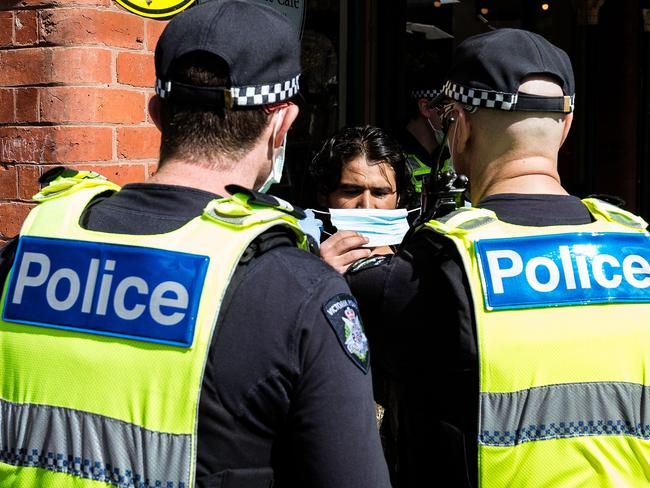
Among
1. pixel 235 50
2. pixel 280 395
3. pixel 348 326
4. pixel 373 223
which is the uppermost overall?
pixel 235 50

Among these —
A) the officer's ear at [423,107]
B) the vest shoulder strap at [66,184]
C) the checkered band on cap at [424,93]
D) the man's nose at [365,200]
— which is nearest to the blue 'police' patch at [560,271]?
the vest shoulder strap at [66,184]

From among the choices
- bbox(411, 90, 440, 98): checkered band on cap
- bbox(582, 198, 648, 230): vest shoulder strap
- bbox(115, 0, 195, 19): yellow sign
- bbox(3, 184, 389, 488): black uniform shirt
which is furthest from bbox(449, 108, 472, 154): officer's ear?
bbox(411, 90, 440, 98): checkered band on cap

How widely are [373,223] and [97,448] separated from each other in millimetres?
1394

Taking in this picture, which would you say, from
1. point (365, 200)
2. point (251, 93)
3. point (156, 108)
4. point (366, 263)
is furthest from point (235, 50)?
point (365, 200)

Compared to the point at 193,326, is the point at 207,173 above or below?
above

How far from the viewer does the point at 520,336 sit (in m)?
1.80

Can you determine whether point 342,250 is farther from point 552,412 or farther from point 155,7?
point 155,7

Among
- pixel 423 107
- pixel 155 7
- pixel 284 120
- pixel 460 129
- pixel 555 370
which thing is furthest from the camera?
pixel 423 107

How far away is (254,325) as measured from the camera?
1.47 metres

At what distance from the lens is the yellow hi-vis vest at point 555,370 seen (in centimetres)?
179

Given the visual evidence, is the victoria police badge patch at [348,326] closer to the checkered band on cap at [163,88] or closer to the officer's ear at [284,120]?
the officer's ear at [284,120]

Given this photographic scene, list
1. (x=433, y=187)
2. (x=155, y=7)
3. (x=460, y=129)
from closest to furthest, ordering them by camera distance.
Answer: (x=460, y=129) → (x=433, y=187) → (x=155, y=7)

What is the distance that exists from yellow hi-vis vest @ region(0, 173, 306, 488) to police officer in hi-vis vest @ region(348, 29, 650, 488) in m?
0.46

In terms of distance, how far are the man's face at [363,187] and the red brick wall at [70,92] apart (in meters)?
0.69
